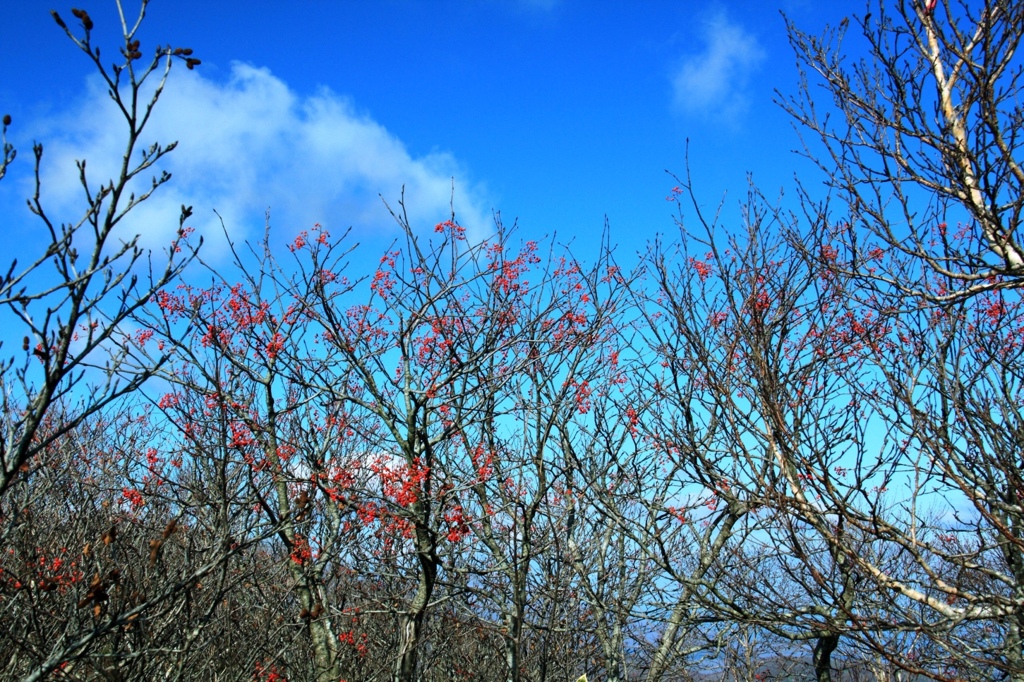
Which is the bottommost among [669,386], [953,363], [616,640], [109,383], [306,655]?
[306,655]

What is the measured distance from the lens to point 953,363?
5312 mm

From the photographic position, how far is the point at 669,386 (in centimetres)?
889

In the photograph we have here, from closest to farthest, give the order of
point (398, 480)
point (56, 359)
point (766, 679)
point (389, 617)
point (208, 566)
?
point (56, 359), point (208, 566), point (398, 480), point (766, 679), point (389, 617)

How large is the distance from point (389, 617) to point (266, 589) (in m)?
2.66

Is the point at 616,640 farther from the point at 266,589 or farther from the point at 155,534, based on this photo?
the point at 155,534

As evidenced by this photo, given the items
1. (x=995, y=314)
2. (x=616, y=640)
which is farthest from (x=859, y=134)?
(x=616, y=640)

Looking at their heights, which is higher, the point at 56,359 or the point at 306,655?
the point at 56,359

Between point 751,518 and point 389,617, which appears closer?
point 751,518

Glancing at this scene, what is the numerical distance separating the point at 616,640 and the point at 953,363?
6.11 metres

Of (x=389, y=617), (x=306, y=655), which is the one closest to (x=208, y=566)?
(x=306, y=655)

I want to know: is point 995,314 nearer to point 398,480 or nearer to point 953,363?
point 953,363

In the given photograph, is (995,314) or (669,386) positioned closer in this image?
(995,314)

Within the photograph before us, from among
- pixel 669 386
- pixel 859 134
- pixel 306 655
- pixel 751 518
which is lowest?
pixel 306 655

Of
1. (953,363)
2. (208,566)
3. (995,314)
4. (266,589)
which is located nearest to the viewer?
(208,566)
